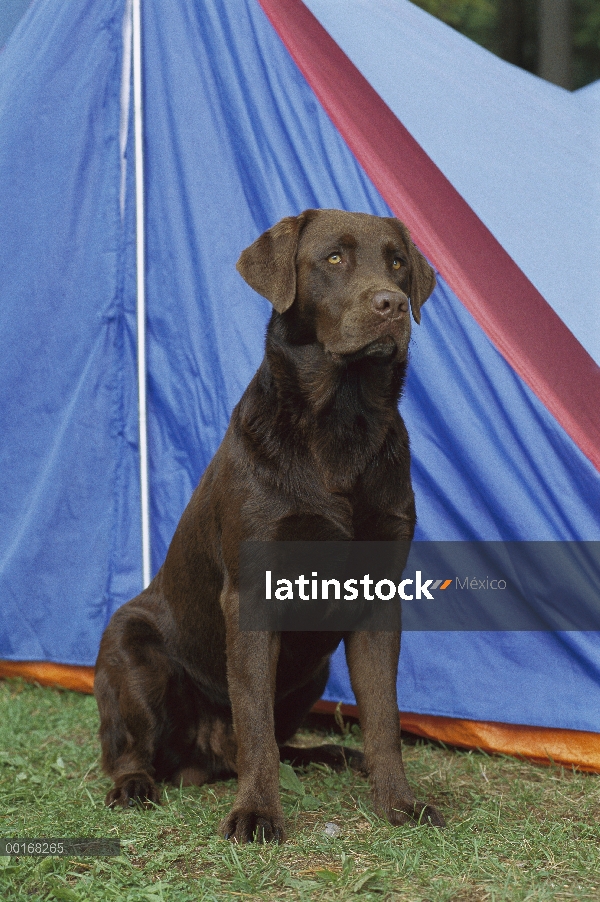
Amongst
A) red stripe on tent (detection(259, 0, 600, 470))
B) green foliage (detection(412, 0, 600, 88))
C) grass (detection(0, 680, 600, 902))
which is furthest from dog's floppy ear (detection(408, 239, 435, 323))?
green foliage (detection(412, 0, 600, 88))

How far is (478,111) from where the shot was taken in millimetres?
3670

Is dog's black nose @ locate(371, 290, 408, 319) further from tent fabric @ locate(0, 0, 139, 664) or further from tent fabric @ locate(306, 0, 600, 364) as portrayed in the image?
tent fabric @ locate(0, 0, 139, 664)

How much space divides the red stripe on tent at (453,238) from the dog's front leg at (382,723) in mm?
1048

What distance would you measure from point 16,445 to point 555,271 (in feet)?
7.48

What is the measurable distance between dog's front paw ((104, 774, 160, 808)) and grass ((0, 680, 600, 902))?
39 mm

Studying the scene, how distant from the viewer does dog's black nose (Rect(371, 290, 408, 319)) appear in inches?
96.1

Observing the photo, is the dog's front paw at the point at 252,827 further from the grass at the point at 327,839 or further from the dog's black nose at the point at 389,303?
the dog's black nose at the point at 389,303

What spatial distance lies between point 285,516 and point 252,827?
759 millimetres

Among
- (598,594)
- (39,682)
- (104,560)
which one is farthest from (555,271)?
(39,682)

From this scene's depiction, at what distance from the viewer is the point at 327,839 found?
2357mm

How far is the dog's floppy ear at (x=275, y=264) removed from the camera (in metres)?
2.62

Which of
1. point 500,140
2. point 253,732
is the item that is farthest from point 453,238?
point 253,732

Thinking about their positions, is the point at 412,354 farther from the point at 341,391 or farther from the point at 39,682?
the point at 39,682

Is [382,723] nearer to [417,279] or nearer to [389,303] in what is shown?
[389,303]
